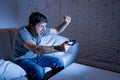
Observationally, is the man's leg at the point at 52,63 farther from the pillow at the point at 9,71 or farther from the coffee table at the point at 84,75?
the pillow at the point at 9,71

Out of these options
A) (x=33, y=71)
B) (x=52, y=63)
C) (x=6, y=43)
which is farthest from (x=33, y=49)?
(x=6, y=43)

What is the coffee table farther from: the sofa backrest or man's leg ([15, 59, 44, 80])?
the sofa backrest

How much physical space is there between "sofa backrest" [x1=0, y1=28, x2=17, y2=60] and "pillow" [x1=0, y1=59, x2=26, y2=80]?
46cm

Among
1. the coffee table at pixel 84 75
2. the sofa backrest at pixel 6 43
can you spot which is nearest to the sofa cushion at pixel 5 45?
the sofa backrest at pixel 6 43

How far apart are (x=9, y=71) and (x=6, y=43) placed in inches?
24.2

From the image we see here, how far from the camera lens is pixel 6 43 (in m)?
1.88

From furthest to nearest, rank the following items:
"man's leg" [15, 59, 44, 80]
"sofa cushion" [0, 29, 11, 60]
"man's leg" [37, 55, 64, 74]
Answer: "sofa cushion" [0, 29, 11, 60]
"man's leg" [37, 55, 64, 74]
"man's leg" [15, 59, 44, 80]

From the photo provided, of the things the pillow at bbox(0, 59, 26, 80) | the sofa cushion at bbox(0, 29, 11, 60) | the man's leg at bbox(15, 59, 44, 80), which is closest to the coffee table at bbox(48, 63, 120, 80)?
the man's leg at bbox(15, 59, 44, 80)

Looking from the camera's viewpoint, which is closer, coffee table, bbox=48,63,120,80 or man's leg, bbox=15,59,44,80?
coffee table, bbox=48,63,120,80

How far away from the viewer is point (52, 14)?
2820 mm

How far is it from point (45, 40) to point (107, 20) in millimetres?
1017

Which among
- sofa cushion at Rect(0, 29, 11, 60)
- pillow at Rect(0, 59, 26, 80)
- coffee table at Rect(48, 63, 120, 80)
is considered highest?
sofa cushion at Rect(0, 29, 11, 60)

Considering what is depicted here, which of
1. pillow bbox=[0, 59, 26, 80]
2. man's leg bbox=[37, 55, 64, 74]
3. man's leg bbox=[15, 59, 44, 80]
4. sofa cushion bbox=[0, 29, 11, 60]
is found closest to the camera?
pillow bbox=[0, 59, 26, 80]

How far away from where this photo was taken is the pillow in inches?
51.7
